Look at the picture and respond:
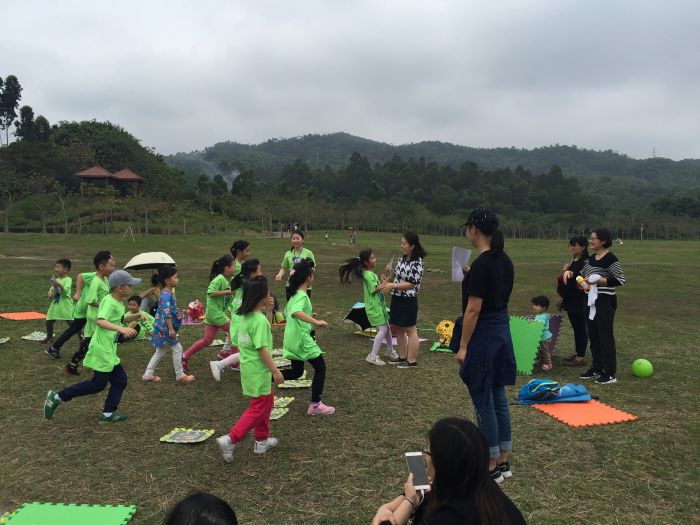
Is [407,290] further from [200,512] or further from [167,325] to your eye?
[200,512]

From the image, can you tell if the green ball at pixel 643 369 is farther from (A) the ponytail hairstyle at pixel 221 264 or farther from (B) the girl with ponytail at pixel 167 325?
(B) the girl with ponytail at pixel 167 325

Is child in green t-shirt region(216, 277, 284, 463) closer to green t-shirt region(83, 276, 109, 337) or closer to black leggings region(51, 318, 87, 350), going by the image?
green t-shirt region(83, 276, 109, 337)

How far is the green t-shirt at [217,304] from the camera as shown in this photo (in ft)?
26.7

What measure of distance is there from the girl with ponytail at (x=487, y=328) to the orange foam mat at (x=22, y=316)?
11455 millimetres

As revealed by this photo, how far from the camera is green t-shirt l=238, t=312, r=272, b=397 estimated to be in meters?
5.17

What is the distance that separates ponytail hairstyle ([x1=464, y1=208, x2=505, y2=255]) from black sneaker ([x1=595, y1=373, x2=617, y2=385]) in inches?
171

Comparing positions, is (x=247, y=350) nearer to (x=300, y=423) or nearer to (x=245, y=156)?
(x=300, y=423)

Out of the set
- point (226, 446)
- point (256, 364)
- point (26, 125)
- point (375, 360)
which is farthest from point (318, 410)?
point (26, 125)

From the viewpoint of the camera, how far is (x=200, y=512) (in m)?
1.87

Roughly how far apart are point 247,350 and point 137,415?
2128 mm

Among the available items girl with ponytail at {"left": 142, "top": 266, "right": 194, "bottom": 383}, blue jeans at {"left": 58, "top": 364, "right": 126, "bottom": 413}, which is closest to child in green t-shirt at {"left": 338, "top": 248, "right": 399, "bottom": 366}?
girl with ponytail at {"left": 142, "top": 266, "right": 194, "bottom": 383}

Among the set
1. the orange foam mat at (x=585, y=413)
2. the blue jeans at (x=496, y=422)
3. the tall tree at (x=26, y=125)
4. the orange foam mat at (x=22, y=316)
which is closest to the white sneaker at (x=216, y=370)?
the blue jeans at (x=496, y=422)

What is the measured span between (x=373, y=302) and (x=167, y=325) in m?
3.30

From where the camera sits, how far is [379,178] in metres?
126
